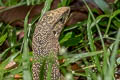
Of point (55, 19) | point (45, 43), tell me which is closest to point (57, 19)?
point (55, 19)

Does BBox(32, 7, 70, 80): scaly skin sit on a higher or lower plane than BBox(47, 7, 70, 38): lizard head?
lower

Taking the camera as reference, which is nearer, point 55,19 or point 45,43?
point 45,43

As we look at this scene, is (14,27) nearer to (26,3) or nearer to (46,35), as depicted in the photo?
(26,3)

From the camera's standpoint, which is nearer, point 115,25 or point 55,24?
point 55,24

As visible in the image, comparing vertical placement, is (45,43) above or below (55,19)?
below

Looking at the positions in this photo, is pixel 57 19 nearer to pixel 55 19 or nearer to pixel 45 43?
pixel 55 19

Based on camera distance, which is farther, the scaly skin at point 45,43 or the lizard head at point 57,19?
the lizard head at point 57,19

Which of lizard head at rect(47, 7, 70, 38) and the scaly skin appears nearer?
the scaly skin

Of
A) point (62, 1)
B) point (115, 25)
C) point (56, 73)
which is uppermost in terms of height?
point (62, 1)

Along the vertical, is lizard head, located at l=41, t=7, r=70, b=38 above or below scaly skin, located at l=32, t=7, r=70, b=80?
above

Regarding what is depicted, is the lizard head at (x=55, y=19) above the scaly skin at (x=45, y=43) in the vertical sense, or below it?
above

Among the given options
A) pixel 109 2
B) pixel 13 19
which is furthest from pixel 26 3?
pixel 109 2
